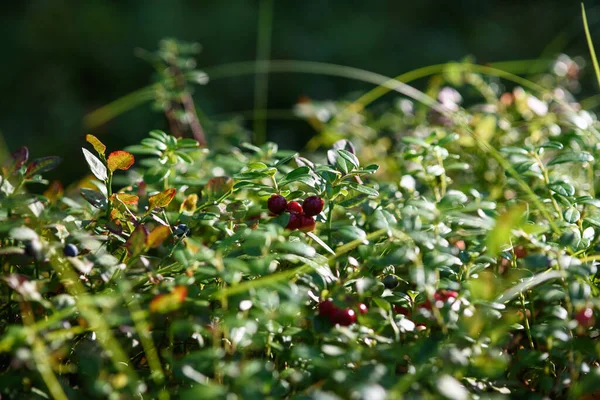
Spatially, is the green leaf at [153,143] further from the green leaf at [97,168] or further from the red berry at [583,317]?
the red berry at [583,317]

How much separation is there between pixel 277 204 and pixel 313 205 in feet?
0.17

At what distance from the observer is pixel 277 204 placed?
35.8 inches

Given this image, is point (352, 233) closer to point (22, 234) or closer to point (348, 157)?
point (348, 157)

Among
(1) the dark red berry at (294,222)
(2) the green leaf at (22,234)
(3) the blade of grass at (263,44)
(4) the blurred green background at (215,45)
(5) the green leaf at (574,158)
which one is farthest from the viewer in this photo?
(4) the blurred green background at (215,45)

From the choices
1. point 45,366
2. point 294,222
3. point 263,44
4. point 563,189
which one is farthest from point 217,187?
point 263,44

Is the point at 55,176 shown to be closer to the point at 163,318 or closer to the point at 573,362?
the point at 163,318

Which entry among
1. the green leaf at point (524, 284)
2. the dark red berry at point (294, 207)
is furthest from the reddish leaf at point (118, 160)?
the green leaf at point (524, 284)

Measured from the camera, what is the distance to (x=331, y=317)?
799mm

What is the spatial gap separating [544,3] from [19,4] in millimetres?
3176

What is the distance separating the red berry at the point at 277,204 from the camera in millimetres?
910

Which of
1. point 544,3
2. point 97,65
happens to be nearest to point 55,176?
point 97,65

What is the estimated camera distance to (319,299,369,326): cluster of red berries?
0.80 metres

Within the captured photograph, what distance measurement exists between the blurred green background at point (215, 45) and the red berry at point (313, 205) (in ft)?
7.88

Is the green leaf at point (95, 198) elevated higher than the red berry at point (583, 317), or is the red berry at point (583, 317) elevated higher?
the green leaf at point (95, 198)
